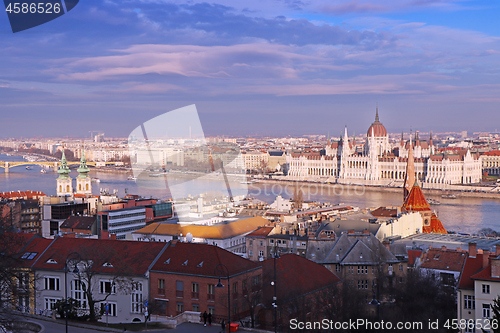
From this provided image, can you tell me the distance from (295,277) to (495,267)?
2008 millimetres

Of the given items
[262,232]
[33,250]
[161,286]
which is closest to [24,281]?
[33,250]

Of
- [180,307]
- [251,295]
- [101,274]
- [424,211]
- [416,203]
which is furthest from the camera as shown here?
[416,203]

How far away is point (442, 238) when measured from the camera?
11.2 meters

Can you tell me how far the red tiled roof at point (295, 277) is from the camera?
265 inches

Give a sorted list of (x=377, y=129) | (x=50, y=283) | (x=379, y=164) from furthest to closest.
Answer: (x=377, y=129), (x=379, y=164), (x=50, y=283)

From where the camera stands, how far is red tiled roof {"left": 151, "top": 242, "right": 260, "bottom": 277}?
21.6 feet

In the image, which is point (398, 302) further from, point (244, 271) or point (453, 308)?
point (244, 271)

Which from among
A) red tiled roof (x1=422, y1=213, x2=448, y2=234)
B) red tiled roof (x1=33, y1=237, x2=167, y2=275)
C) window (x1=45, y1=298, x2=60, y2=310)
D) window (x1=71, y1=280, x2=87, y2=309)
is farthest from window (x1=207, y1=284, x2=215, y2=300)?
red tiled roof (x1=422, y1=213, x2=448, y2=234)

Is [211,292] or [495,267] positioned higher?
[495,267]

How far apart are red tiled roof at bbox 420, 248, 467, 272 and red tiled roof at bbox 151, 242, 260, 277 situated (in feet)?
8.81

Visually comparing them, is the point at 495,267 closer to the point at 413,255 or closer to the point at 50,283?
the point at 413,255

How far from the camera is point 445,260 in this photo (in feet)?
27.6

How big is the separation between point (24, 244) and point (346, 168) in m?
33.8

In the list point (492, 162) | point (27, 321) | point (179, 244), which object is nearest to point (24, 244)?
point (179, 244)
